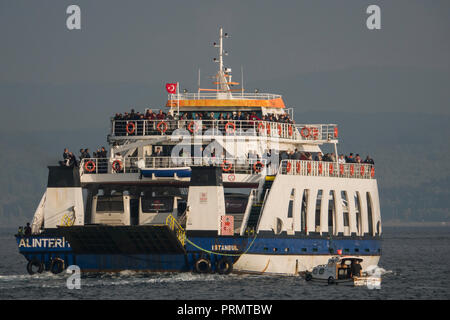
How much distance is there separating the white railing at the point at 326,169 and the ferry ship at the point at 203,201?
0.06 meters

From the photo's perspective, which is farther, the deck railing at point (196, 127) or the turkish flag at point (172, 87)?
the turkish flag at point (172, 87)

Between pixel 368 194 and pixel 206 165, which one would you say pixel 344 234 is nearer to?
pixel 368 194

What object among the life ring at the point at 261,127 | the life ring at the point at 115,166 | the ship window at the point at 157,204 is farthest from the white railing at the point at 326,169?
the life ring at the point at 115,166

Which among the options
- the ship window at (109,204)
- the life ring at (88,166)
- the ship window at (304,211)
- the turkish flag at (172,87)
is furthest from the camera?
the turkish flag at (172,87)

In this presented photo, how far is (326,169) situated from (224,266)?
350 inches

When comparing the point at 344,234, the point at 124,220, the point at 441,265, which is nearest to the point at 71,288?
the point at 124,220

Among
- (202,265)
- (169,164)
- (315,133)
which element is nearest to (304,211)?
(315,133)

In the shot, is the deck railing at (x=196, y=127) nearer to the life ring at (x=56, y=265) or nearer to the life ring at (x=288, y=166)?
the life ring at (x=288, y=166)

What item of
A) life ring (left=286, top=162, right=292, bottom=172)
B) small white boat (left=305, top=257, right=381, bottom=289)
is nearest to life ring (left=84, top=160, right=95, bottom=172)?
life ring (left=286, top=162, right=292, bottom=172)

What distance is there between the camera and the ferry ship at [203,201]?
50.6 metres
